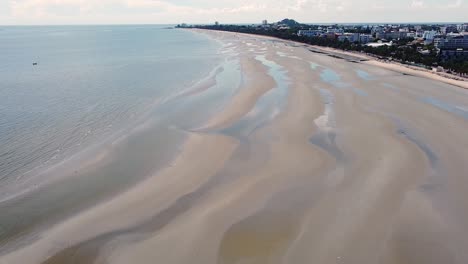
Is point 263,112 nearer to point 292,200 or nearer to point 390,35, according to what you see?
point 292,200

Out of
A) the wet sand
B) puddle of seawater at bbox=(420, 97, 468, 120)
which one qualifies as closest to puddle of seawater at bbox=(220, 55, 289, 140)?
the wet sand

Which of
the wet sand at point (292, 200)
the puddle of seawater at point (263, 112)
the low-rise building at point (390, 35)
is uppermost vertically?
the low-rise building at point (390, 35)

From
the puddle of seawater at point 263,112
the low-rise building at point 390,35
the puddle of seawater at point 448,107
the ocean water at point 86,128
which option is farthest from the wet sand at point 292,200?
the low-rise building at point 390,35

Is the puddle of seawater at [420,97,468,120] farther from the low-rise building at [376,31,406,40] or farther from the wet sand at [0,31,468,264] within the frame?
the low-rise building at [376,31,406,40]

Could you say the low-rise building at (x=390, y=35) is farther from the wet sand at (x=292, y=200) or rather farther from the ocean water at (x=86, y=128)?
the wet sand at (x=292, y=200)

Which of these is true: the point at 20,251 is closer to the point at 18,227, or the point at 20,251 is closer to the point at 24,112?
the point at 18,227

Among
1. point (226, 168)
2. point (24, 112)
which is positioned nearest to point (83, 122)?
point (24, 112)

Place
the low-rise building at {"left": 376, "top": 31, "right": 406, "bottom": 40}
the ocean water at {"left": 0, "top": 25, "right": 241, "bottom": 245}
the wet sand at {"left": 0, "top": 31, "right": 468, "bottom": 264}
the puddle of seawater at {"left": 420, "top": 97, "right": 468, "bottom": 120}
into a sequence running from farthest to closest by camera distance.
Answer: the low-rise building at {"left": 376, "top": 31, "right": 406, "bottom": 40}, the puddle of seawater at {"left": 420, "top": 97, "right": 468, "bottom": 120}, the ocean water at {"left": 0, "top": 25, "right": 241, "bottom": 245}, the wet sand at {"left": 0, "top": 31, "right": 468, "bottom": 264}
